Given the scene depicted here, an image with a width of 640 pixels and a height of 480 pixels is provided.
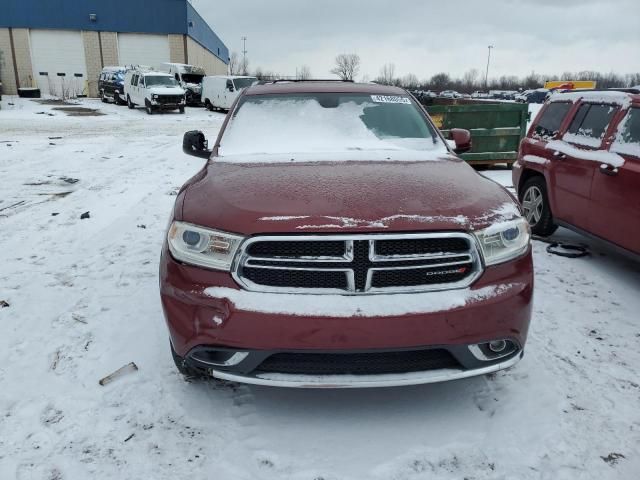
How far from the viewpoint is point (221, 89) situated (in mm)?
27156

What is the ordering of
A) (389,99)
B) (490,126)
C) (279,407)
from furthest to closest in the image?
1. (490,126)
2. (389,99)
3. (279,407)

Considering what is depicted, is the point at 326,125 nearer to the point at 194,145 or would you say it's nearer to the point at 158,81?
the point at 194,145

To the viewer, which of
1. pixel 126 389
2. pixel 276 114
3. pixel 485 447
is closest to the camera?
pixel 485 447

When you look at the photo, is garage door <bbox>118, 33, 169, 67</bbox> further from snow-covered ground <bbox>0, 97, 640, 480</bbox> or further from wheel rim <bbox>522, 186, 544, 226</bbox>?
snow-covered ground <bbox>0, 97, 640, 480</bbox>

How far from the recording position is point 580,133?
5.36 meters

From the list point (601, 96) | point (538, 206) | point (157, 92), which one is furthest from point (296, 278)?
point (157, 92)

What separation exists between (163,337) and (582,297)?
136 inches

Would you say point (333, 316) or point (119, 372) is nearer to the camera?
point (333, 316)

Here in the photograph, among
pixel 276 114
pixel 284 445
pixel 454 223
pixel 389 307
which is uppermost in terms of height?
pixel 276 114

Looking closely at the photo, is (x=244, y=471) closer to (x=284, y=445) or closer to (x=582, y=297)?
(x=284, y=445)

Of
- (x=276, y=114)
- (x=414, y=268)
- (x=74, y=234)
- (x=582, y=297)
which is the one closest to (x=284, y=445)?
(x=414, y=268)

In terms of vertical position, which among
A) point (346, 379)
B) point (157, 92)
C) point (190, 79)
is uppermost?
point (190, 79)

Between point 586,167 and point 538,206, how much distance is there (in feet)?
3.65

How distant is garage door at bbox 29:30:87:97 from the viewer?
39.6 metres
